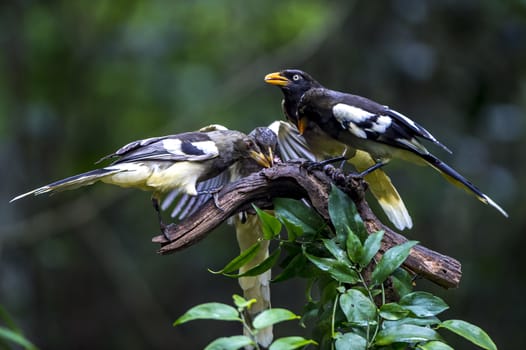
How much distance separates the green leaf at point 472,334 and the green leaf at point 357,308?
22 centimetres

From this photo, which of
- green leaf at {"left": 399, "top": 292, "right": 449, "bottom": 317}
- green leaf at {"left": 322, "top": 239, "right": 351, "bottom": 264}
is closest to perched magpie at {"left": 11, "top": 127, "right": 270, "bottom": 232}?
green leaf at {"left": 322, "top": 239, "right": 351, "bottom": 264}

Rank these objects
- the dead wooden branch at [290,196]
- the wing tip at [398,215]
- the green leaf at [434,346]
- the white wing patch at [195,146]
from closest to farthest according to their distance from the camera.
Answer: the green leaf at [434,346] → the dead wooden branch at [290,196] → the white wing patch at [195,146] → the wing tip at [398,215]

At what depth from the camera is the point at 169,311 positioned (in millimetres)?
7418

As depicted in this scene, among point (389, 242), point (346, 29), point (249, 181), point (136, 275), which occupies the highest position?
point (346, 29)

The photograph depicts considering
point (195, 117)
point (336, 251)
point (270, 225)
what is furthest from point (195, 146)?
point (195, 117)

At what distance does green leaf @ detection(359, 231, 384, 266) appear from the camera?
234 centimetres

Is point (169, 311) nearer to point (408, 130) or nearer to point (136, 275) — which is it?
point (136, 275)

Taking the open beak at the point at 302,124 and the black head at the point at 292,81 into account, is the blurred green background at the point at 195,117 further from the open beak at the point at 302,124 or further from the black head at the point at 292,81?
the open beak at the point at 302,124

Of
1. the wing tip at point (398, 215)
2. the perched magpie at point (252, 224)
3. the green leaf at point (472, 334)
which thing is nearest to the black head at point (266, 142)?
the perched magpie at point (252, 224)

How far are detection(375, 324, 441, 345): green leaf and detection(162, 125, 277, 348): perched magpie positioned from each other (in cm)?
79

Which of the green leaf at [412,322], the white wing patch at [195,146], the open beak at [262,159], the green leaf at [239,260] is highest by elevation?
the white wing patch at [195,146]

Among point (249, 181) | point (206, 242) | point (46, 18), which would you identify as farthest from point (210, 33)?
point (249, 181)

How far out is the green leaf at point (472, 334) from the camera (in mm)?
2100

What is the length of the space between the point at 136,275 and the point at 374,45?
314cm
